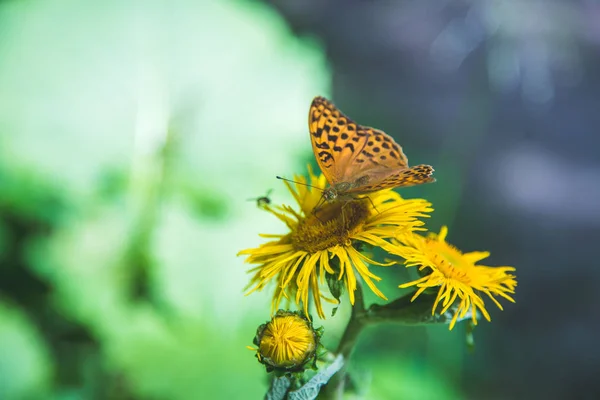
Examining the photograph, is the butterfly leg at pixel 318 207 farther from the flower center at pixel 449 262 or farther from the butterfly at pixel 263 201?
the flower center at pixel 449 262

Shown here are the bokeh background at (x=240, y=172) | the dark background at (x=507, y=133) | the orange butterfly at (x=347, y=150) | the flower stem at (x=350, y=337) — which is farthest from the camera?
the dark background at (x=507, y=133)

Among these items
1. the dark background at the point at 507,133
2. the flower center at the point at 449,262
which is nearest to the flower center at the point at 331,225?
the flower center at the point at 449,262

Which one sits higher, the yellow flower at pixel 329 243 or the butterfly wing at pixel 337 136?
the butterfly wing at pixel 337 136

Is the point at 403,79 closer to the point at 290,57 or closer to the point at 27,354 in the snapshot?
the point at 290,57

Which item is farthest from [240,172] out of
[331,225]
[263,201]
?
[331,225]

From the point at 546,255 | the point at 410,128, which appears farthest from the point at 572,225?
the point at 410,128

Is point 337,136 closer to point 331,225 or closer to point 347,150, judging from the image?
point 347,150

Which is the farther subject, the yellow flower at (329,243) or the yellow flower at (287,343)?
the yellow flower at (329,243)
